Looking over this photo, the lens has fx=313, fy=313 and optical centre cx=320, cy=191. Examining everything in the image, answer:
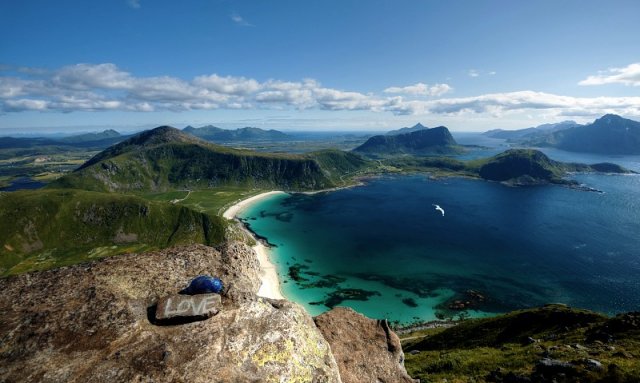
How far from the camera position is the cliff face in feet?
50.0

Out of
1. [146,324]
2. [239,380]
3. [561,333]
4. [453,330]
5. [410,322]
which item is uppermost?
[146,324]

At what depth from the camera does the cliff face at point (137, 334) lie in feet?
50.0

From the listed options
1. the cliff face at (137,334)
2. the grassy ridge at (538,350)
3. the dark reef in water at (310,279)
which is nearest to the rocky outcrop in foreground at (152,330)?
the cliff face at (137,334)

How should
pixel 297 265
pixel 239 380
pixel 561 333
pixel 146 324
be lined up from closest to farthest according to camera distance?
1. pixel 239 380
2. pixel 146 324
3. pixel 561 333
4. pixel 297 265

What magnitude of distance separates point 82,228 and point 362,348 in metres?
215

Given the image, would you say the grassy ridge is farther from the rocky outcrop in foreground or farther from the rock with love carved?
the rock with love carved

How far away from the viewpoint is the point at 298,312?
68.4 ft

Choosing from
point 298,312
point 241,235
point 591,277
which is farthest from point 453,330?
point 241,235

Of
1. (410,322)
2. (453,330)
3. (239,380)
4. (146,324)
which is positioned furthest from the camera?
(410,322)

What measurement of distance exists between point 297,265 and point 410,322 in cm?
6186

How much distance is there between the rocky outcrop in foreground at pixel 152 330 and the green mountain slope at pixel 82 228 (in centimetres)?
16230

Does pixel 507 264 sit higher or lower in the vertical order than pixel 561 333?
lower

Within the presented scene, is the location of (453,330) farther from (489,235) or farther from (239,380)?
(489,235)

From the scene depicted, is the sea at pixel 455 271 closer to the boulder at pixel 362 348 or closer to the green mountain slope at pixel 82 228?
the green mountain slope at pixel 82 228
